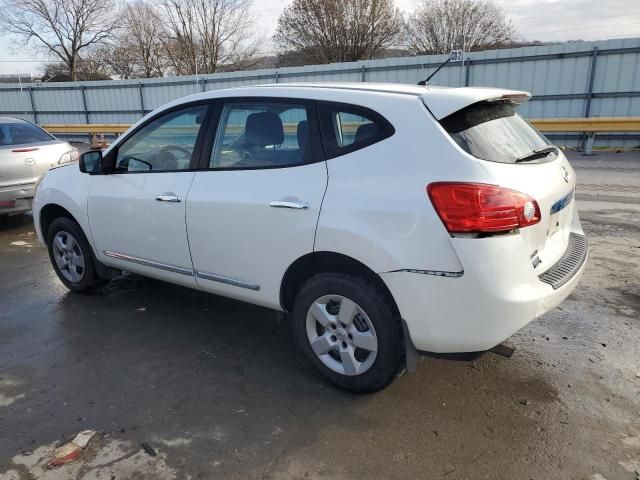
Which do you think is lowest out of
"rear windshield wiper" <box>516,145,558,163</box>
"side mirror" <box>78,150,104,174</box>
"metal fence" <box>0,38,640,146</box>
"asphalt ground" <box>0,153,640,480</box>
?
"asphalt ground" <box>0,153,640,480</box>

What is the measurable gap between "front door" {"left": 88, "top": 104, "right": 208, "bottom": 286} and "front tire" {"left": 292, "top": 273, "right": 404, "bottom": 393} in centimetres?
111

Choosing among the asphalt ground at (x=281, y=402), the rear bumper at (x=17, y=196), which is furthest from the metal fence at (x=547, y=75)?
the rear bumper at (x=17, y=196)

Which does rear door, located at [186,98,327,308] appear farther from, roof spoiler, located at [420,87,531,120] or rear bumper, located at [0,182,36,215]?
rear bumper, located at [0,182,36,215]

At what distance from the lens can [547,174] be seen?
2.87 m

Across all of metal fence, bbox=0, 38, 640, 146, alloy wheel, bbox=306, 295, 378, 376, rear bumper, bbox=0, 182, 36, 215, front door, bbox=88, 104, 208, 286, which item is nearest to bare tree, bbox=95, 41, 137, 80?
metal fence, bbox=0, 38, 640, 146

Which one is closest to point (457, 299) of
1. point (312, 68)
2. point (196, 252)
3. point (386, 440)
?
point (386, 440)

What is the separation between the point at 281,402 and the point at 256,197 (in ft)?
4.09

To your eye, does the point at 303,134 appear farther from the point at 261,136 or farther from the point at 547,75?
the point at 547,75

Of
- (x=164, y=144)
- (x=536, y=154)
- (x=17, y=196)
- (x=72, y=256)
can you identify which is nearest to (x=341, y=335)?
(x=536, y=154)

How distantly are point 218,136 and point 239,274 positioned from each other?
982 mm

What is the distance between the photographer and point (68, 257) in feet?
15.7

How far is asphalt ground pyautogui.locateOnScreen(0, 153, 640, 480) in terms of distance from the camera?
99.4 inches

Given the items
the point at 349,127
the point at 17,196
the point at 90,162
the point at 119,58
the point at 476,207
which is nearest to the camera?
the point at 476,207

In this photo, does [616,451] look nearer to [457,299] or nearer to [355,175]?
[457,299]
